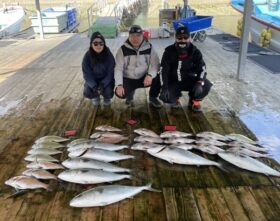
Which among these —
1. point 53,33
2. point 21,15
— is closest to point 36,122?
point 53,33

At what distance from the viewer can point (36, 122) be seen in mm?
3947

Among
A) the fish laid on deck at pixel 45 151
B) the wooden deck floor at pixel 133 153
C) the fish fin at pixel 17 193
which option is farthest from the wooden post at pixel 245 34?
the fish fin at pixel 17 193

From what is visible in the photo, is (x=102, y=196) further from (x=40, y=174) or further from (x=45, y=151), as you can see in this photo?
(x=45, y=151)


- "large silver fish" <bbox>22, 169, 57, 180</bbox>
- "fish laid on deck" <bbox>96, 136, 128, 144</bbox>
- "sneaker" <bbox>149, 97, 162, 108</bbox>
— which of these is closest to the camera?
"large silver fish" <bbox>22, 169, 57, 180</bbox>

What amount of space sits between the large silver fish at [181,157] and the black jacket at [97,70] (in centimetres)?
157

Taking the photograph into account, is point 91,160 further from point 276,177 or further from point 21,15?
point 21,15

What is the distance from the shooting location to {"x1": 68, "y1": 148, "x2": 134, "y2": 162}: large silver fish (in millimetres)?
2854

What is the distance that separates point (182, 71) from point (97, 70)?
3.45 feet

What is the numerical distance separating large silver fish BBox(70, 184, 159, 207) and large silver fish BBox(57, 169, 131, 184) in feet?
0.49

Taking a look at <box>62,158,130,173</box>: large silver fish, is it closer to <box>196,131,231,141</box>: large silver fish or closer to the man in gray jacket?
<box>196,131,231,141</box>: large silver fish

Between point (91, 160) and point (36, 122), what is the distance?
4.89 ft

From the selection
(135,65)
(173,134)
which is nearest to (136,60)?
(135,65)

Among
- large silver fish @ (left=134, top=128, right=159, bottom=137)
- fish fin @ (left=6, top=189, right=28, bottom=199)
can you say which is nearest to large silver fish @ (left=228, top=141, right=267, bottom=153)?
large silver fish @ (left=134, top=128, right=159, bottom=137)

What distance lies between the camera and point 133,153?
10.3 feet
